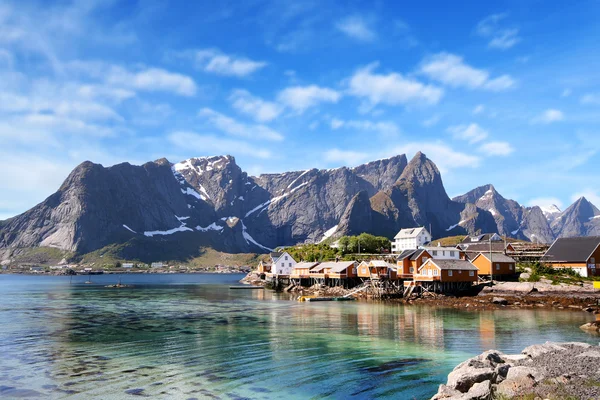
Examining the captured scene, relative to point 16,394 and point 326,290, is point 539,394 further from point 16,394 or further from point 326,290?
point 326,290

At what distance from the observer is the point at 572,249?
272 ft

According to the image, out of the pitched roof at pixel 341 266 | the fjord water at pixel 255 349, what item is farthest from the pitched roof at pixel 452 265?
the pitched roof at pixel 341 266

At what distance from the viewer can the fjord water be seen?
24.1 meters

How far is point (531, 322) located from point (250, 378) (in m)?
36.3

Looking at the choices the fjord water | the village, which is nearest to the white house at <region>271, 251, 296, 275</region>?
the village

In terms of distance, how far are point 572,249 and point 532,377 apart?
247ft

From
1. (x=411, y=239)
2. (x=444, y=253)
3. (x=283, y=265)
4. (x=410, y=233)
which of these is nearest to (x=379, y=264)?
(x=444, y=253)

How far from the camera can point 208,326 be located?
47.4m

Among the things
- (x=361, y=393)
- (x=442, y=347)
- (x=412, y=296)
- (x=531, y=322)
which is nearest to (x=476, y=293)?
(x=412, y=296)

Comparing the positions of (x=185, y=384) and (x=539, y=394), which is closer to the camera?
(x=539, y=394)

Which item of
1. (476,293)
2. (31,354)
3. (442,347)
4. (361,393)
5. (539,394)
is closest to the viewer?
(539,394)

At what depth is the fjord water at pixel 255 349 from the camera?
950 inches

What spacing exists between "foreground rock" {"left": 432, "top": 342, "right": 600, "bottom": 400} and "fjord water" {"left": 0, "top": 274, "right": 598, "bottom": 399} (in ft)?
10.4

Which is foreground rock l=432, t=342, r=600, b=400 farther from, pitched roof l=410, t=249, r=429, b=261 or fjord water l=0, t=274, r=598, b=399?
pitched roof l=410, t=249, r=429, b=261
